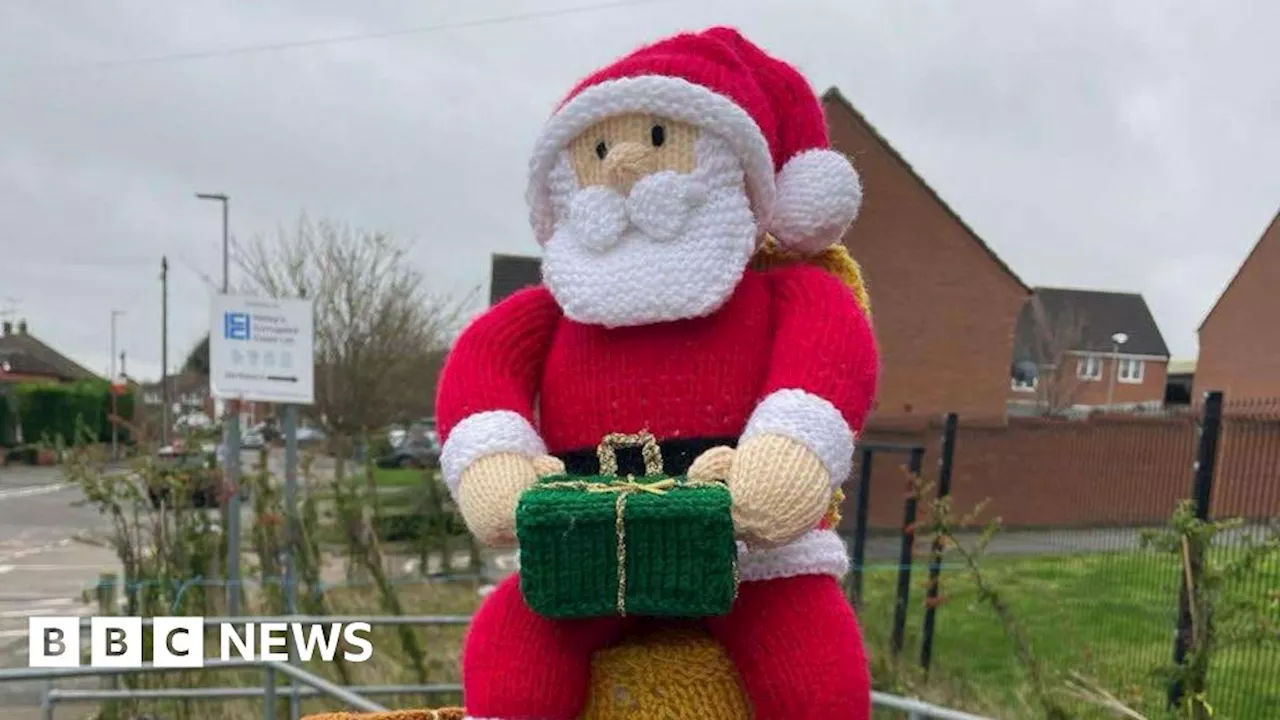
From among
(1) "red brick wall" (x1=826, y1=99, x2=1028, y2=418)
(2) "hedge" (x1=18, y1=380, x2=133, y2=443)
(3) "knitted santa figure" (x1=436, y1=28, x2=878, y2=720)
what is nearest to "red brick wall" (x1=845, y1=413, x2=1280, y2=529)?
(1) "red brick wall" (x1=826, y1=99, x2=1028, y2=418)

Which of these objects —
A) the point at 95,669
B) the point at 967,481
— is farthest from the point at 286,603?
the point at 967,481

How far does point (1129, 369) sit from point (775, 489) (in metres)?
35.3

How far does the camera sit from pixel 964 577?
7062 millimetres

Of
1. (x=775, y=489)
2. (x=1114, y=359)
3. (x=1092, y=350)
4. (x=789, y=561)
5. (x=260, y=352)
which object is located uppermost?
(x=775, y=489)

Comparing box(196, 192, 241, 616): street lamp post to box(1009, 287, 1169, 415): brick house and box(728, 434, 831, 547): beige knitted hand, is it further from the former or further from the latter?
box(1009, 287, 1169, 415): brick house

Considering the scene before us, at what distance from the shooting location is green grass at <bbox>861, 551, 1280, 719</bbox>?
13.5 feet

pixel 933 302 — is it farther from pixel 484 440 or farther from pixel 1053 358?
pixel 484 440

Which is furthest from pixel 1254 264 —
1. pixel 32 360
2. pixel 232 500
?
pixel 32 360

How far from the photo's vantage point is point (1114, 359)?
3184 centimetres

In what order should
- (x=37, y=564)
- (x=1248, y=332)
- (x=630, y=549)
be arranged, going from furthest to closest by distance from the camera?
(x=1248, y=332) → (x=37, y=564) → (x=630, y=549)

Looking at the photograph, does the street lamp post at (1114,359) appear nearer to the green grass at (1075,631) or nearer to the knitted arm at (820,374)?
the green grass at (1075,631)

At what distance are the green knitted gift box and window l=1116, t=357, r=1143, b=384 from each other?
3475 cm

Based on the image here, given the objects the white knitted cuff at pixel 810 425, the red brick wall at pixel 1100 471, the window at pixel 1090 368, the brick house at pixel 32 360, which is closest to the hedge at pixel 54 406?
the brick house at pixel 32 360

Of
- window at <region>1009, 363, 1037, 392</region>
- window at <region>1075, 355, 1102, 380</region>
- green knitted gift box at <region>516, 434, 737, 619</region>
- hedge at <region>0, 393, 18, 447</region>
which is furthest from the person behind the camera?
window at <region>1075, 355, 1102, 380</region>
